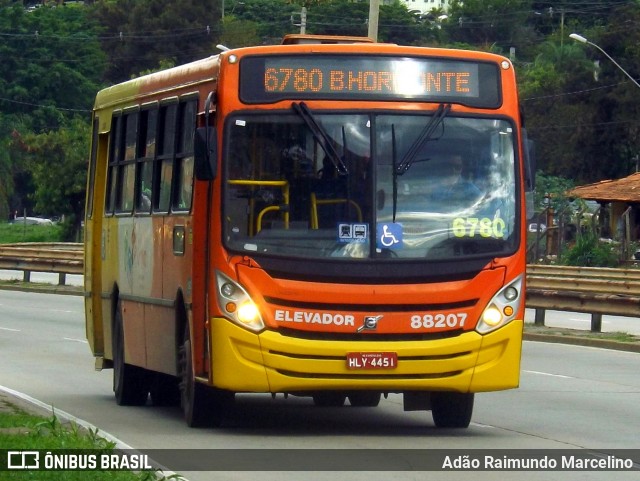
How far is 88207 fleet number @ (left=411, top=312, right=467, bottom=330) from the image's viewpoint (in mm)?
11195

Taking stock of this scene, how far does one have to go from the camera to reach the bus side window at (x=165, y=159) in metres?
12.6

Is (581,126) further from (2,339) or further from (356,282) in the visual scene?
(356,282)

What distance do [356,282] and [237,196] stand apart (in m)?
1.04

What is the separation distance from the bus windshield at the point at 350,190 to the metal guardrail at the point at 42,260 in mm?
26636

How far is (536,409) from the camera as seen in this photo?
14117mm

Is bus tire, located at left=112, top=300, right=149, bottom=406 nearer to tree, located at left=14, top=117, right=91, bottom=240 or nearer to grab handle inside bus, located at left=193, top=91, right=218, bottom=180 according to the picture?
grab handle inside bus, located at left=193, top=91, right=218, bottom=180

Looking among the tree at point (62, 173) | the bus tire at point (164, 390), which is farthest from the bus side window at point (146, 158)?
the tree at point (62, 173)

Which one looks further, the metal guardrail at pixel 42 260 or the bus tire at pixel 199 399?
the metal guardrail at pixel 42 260

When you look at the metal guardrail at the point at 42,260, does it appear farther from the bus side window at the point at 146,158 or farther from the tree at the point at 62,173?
the bus side window at the point at 146,158

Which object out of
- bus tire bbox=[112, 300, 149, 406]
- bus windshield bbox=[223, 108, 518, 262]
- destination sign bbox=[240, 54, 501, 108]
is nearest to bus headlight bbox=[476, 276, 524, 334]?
bus windshield bbox=[223, 108, 518, 262]

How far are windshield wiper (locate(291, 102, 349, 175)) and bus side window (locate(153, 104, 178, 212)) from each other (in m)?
1.54

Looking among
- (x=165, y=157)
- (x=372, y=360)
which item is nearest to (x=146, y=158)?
(x=165, y=157)

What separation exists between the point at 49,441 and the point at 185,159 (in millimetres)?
3137

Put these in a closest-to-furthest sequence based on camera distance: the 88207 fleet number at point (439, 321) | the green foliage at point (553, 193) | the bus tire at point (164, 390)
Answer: the 88207 fleet number at point (439, 321), the bus tire at point (164, 390), the green foliage at point (553, 193)
